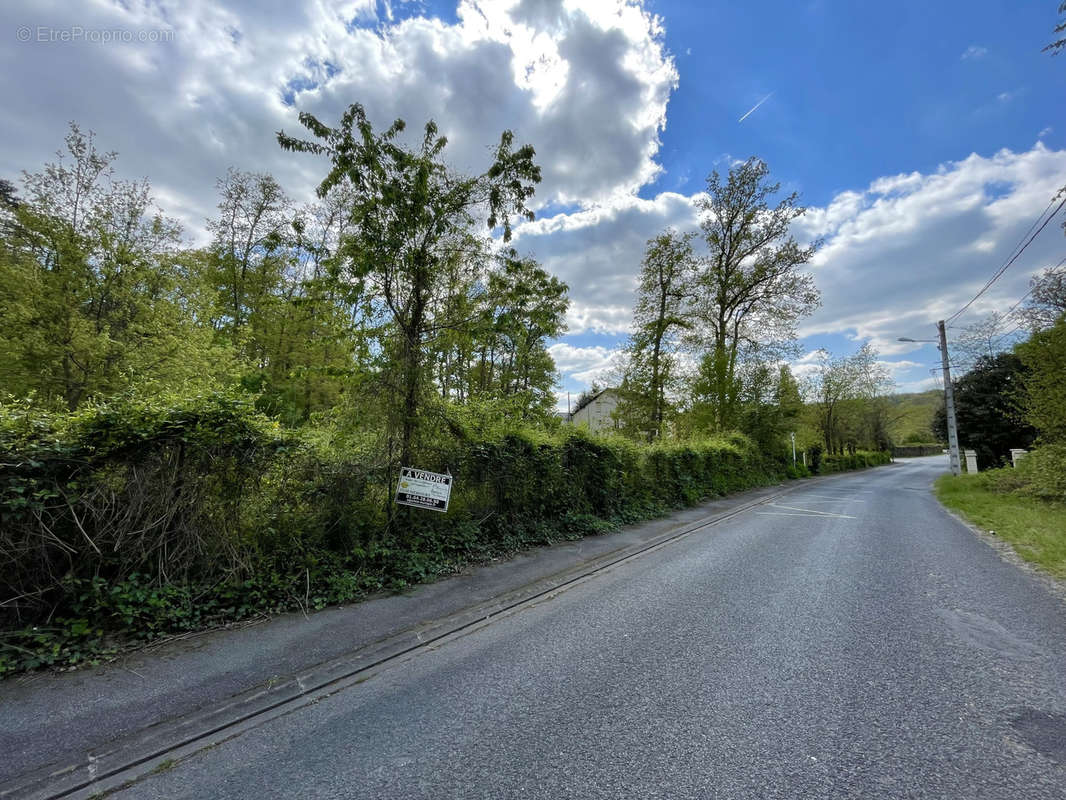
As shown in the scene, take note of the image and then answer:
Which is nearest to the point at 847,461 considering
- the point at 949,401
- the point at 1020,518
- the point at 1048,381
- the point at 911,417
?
the point at 949,401

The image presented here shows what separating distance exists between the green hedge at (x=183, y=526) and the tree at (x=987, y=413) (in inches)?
1250

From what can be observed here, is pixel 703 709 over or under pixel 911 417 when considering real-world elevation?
under

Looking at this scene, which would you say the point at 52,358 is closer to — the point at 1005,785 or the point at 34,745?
the point at 34,745

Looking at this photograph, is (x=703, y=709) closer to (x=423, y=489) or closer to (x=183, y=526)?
(x=423, y=489)

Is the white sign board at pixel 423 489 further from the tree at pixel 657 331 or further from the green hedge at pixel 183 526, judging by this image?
the tree at pixel 657 331

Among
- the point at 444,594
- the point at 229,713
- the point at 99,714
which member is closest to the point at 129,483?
the point at 99,714

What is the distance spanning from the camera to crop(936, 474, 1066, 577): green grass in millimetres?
6219

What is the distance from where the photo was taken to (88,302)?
479 inches

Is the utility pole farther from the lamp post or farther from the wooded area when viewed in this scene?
the wooded area

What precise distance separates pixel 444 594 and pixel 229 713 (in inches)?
92.0

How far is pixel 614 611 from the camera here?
444 centimetres

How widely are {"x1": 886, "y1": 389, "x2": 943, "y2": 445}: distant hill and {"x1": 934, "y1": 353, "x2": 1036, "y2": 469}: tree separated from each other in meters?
15.2

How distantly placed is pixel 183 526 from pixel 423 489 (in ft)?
7.85

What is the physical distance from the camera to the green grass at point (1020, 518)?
20.4 ft
